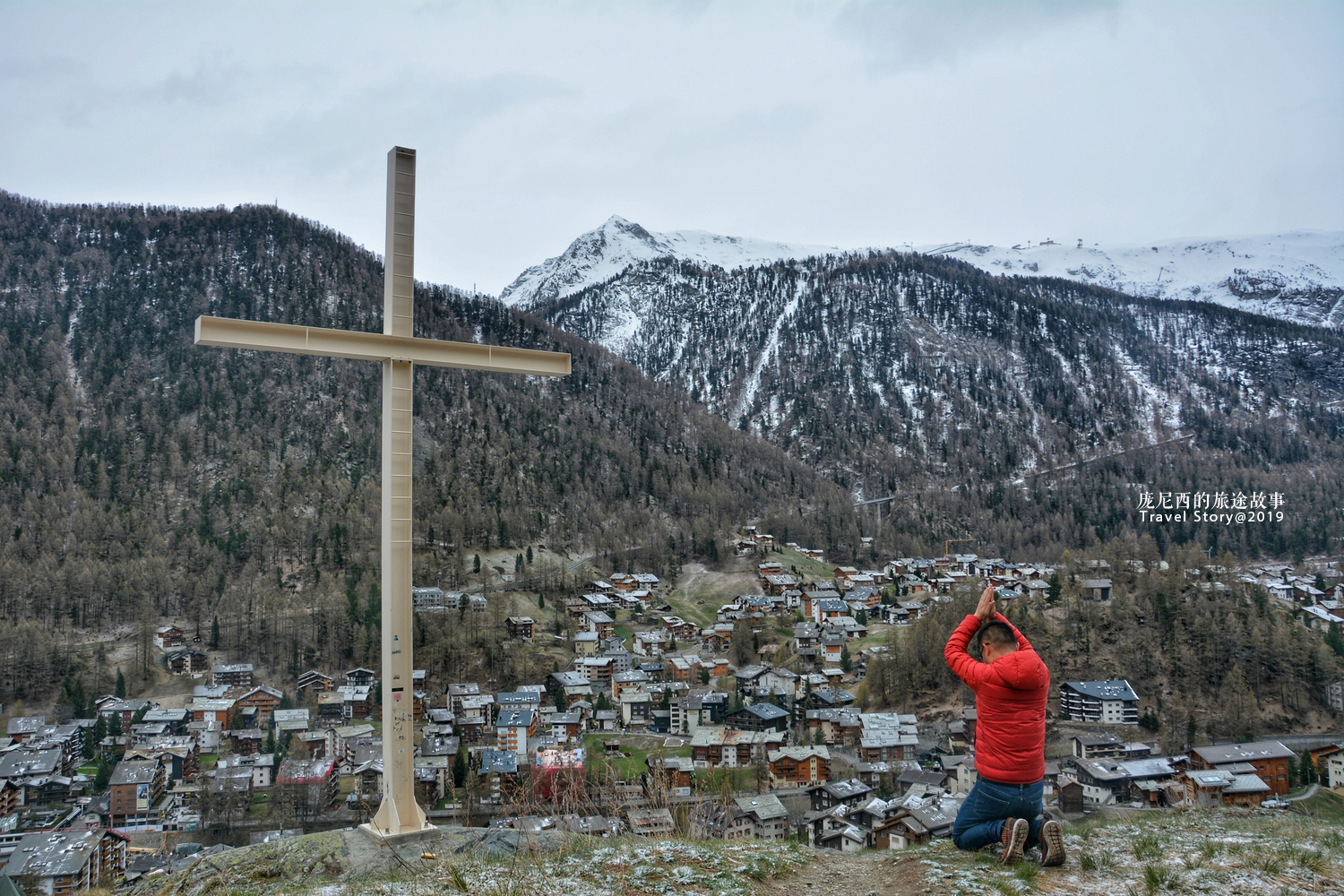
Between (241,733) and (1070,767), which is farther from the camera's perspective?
(241,733)

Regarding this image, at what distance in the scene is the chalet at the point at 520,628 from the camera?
3944 cm

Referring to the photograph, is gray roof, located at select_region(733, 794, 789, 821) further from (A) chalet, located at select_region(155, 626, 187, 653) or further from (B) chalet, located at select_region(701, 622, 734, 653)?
(A) chalet, located at select_region(155, 626, 187, 653)

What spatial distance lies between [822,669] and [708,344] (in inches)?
4033

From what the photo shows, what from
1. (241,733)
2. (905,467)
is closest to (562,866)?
(241,733)

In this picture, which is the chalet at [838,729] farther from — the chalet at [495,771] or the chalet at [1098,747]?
the chalet at [495,771]

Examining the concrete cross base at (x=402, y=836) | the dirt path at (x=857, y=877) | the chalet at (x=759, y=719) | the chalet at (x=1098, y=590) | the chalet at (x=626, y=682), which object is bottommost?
the chalet at (x=759, y=719)

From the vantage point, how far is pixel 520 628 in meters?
39.8

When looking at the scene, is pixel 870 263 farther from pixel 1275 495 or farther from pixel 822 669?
pixel 822 669

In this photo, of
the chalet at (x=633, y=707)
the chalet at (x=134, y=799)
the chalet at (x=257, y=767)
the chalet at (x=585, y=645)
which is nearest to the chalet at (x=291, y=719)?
the chalet at (x=257, y=767)

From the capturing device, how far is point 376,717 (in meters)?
33.3

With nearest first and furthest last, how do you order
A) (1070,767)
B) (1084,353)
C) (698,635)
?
(1070,767)
(698,635)
(1084,353)

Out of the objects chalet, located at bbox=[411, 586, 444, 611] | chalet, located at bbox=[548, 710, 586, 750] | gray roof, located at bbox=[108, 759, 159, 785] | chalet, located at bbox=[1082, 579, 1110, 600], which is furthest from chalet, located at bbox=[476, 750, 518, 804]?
chalet, located at bbox=[1082, 579, 1110, 600]

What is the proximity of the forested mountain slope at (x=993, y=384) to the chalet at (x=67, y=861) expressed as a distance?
7139 cm

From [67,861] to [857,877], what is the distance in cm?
1483
